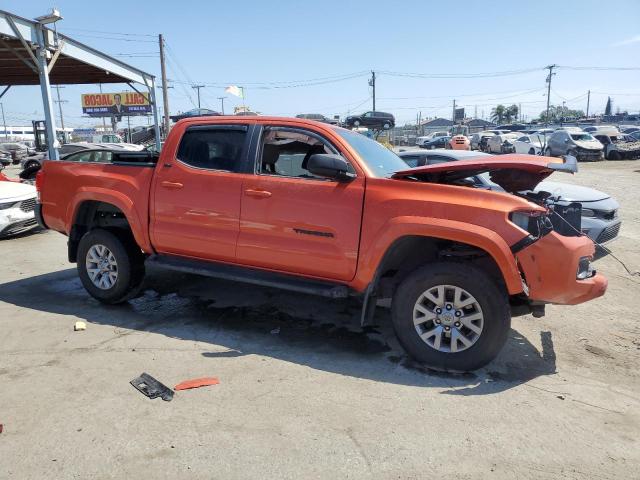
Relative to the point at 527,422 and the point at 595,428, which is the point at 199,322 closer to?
the point at 527,422

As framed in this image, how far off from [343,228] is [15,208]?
7519 millimetres

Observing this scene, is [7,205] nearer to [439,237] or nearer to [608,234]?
[439,237]

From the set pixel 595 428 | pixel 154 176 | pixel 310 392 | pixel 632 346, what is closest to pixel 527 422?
pixel 595 428

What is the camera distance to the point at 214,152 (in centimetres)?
452

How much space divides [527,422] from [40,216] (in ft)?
17.9

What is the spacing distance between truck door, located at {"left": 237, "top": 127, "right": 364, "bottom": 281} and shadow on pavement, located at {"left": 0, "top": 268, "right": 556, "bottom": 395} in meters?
0.68

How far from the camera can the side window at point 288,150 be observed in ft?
14.0

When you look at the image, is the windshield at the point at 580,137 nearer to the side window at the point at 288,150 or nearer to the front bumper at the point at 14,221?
the side window at the point at 288,150

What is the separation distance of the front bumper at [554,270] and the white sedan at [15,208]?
8.68m

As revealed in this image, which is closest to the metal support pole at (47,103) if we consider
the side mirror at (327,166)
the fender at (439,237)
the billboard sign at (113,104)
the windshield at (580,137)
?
the side mirror at (327,166)

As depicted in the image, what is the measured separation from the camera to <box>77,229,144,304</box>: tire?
16.2 ft

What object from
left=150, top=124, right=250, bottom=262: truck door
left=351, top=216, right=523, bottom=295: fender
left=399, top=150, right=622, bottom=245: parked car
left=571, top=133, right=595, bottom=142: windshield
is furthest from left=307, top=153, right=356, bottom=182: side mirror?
left=571, top=133, right=595, bottom=142: windshield

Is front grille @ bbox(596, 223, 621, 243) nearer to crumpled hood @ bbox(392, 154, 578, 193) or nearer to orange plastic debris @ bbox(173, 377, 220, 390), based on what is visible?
crumpled hood @ bbox(392, 154, 578, 193)

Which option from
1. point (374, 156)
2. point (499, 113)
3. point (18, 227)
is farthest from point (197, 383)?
point (499, 113)
